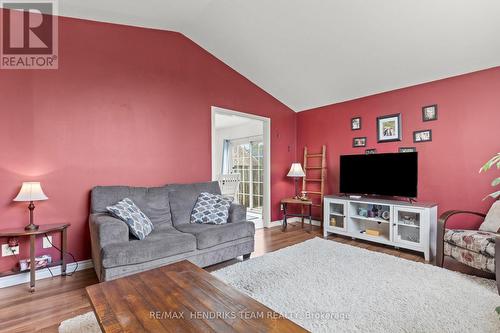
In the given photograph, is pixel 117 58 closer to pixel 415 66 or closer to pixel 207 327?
pixel 207 327

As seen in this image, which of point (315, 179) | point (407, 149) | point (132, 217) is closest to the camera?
point (132, 217)

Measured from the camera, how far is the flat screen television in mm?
3420

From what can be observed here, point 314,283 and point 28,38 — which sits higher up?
point 28,38

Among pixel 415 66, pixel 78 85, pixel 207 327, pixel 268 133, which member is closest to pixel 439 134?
pixel 415 66

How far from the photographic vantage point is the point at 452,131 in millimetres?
3305

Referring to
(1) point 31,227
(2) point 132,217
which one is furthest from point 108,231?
(1) point 31,227

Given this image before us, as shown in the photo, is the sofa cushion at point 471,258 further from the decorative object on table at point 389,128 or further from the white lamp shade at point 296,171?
the white lamp shade at point 296,171

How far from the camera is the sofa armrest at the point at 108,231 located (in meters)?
2.24

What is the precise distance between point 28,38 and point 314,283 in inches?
151

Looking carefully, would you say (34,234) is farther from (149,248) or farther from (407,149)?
(407,149)

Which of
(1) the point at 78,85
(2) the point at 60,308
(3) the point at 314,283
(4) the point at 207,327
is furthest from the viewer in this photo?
(1) the point at 78,85

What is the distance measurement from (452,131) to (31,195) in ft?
16.0

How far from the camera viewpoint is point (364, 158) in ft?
12.9

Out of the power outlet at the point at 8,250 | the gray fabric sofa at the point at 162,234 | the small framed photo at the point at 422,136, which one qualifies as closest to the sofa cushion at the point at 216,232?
the gray fabric sofa at the point at 162,234
